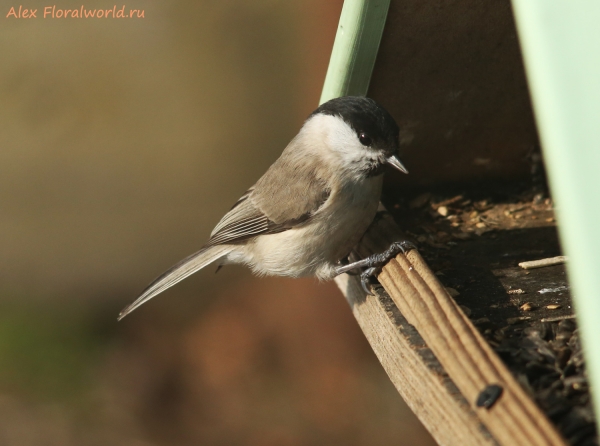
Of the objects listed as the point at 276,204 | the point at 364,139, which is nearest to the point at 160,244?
the point at 276,204

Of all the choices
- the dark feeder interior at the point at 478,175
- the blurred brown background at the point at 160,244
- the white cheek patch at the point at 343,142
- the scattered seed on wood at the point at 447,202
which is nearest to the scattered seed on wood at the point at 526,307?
the dark feeder interior at the point at 478,175

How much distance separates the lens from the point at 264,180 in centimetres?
222

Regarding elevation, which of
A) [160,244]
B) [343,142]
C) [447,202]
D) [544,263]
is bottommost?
[160,244]

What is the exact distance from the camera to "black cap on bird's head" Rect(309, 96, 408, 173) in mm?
1808

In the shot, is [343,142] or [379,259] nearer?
[379,259]

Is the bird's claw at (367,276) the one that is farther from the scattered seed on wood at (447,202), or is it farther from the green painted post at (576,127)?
the green painted post at (576,127)

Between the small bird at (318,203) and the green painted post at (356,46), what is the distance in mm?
88

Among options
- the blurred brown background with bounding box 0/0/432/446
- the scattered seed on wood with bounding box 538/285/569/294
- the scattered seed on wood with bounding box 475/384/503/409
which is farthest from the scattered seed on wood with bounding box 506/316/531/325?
the blurred brown background with bounding box 0/0/432/446

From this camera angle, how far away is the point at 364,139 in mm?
1888

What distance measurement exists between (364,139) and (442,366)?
0.86 meters

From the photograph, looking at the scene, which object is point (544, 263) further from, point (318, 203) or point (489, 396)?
point (489, 396)

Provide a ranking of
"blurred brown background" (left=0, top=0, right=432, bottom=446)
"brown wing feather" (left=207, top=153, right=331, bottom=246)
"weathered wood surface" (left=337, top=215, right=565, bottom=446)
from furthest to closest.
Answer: "blurred brown background" (left=0, top=0, right=432, bottom=446) → "brown wing feather" (left=207, top=153, right=331, bottom=246) → "weathered wood surface" (left=337, top=215, right=565, bottom=446)

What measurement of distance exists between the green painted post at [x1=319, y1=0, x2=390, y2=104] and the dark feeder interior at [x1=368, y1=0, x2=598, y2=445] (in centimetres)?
4

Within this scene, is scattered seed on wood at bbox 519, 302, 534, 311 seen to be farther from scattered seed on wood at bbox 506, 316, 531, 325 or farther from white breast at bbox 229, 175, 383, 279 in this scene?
white breast at bbox 229, 175, 383, 279
